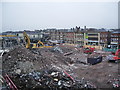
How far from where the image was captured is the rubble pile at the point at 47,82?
8.98 meters

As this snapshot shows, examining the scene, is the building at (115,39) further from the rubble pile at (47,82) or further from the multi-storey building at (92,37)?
the rubble pile at (47,82)

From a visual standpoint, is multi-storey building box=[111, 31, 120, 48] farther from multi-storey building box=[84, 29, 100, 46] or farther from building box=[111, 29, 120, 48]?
multi-storey building box=[84, 29, 100, 46]

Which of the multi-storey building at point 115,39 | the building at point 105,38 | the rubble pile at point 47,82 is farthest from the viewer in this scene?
the building at point 105,38

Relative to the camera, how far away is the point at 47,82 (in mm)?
9508

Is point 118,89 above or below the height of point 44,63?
below

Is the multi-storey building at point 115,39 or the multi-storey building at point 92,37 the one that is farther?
the multi-storey building at point 92,37

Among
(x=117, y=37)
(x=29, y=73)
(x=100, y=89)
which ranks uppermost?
(x=117, y=37)

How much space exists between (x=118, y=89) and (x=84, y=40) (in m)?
28.4

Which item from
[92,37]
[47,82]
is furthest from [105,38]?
[47,82]

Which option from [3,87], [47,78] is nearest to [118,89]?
[47,78]

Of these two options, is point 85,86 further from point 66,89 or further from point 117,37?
point 117,37

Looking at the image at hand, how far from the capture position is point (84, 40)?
37250 millimetres

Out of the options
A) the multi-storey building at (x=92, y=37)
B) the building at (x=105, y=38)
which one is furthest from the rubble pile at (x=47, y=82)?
the multi-storey building at (x=92, y=37)

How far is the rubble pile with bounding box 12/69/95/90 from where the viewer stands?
8.98m
